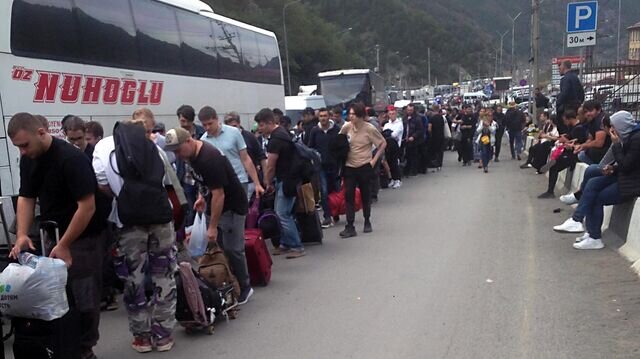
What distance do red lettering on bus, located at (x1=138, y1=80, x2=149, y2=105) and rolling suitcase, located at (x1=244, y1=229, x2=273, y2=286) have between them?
441cm

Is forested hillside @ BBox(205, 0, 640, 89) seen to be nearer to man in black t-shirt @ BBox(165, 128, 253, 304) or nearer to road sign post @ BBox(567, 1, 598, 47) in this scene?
road sign post @ BBox(567, 1, 598, 47)

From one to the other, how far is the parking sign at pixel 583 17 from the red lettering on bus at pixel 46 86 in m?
10.8

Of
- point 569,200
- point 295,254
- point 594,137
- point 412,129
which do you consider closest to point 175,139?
point 295,254

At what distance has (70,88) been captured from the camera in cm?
864

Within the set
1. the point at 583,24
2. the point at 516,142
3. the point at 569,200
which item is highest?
the point at 583,24

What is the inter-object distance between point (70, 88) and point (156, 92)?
2.38m

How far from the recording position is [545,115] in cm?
1852

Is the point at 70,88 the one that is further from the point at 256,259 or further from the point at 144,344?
the point at 144,344

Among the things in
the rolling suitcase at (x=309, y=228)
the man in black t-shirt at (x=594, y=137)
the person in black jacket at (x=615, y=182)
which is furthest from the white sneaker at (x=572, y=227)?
the rolling suitcase at (x=309, y=228)

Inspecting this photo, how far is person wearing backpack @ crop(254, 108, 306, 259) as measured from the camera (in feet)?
26.4

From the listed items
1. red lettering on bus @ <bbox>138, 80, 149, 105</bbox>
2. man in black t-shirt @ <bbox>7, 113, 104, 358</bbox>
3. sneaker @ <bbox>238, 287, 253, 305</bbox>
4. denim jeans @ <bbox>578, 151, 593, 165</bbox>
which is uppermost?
Answer: red lettering on bus @ <bbox>138, 80, 149, 105</bbox>

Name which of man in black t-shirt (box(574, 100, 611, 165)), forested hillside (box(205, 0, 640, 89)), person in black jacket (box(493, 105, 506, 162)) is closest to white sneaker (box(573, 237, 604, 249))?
man in black t-shirt (box(574, 100, 611, 165))

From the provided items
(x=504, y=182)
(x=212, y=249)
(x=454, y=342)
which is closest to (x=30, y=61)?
(x=212, y=249)

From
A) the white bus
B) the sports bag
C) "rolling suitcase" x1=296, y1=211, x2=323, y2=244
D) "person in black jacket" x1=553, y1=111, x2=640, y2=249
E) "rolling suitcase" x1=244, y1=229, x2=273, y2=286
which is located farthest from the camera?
"rolling suitcase" x1=296, y1=211, x2=323, y2=244
